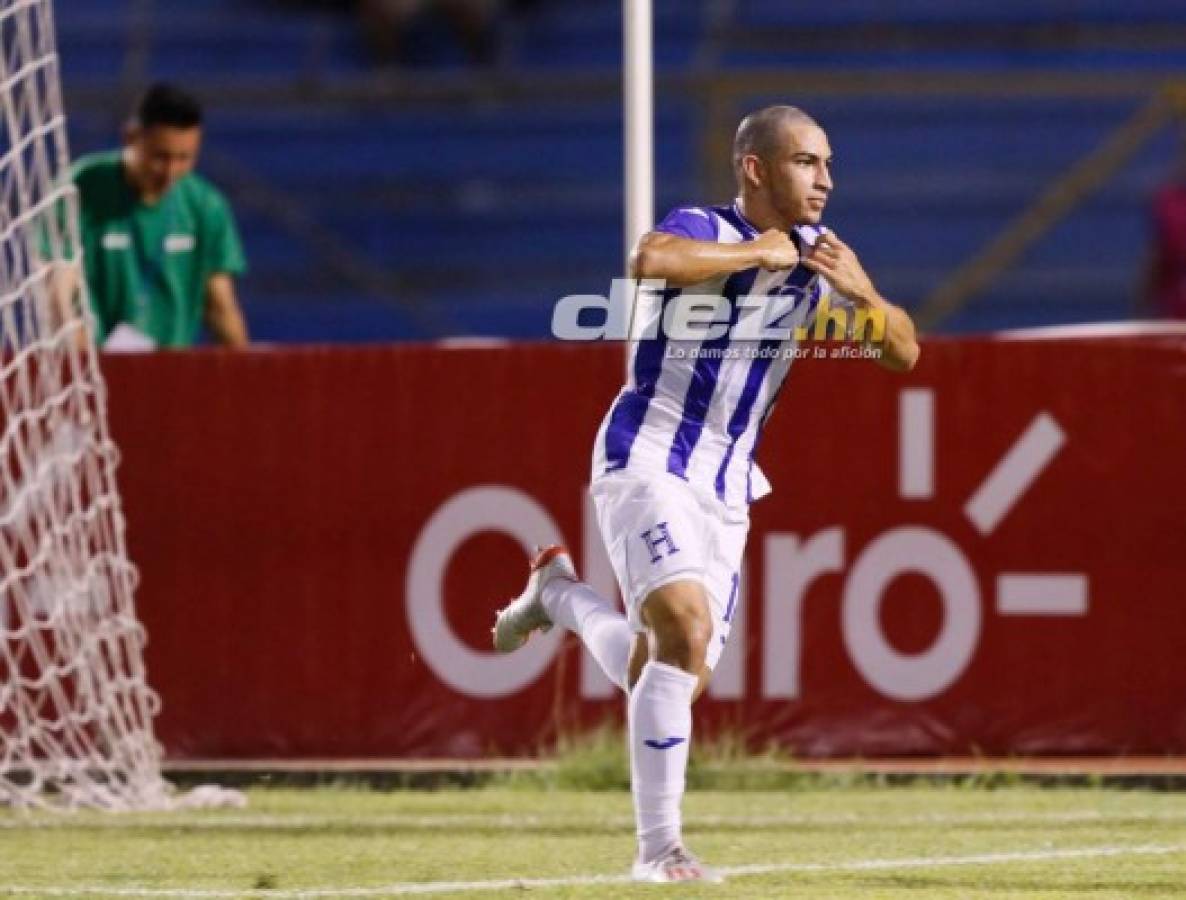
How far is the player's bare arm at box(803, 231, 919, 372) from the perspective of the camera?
6.90 metres

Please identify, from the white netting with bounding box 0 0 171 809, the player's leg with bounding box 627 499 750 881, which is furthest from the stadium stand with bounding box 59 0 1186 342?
the player's leg with bounding box 627 499 750 881

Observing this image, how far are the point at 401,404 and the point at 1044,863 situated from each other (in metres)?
3.58

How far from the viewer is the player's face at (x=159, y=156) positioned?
11.0 metres

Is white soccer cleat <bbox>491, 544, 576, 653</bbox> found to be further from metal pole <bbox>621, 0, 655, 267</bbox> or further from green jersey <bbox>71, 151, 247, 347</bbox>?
green jersey <bbox>71, 151, 247, 347</bbox>

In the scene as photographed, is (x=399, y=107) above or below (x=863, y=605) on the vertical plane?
above

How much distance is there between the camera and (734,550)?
280 inches

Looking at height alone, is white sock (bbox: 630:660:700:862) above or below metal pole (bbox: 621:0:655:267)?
below

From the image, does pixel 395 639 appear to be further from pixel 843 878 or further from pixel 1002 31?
pixel 1002 31

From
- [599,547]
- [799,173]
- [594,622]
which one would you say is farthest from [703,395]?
[599,547]

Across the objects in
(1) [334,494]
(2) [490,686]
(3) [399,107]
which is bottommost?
(2) [490,686]

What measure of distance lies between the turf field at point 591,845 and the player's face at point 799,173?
1654 mm

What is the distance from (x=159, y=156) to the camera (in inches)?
436

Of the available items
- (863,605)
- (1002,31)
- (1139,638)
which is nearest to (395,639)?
(863,605)

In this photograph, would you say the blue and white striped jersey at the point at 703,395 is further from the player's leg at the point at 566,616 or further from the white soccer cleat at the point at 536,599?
the white soccer cleat at the point at 536,599
